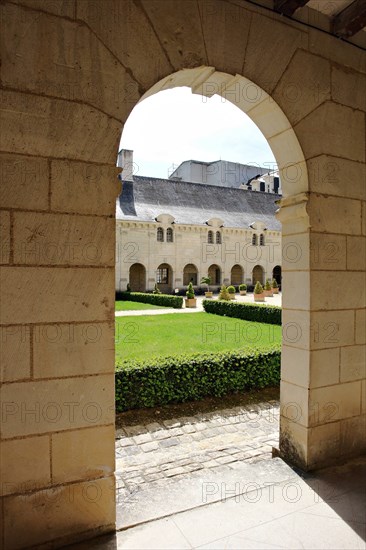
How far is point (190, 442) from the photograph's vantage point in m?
4.27

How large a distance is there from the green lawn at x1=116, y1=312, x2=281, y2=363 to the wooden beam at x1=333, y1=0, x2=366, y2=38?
4.84 m

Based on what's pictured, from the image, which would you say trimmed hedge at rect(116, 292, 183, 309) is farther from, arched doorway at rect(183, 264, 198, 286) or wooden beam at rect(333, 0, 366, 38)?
wooden beam at rect(333, 0, 366, 38)

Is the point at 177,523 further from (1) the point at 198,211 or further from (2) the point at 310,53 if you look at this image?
(1) the point at 198,211

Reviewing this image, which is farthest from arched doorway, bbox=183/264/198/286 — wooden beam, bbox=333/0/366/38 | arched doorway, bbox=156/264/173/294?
wooden beam, bbox=333/0/366/38

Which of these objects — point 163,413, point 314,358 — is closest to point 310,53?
point 314,358

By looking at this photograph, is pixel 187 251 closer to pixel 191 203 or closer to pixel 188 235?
pixel 188 235

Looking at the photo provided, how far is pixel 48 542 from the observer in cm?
221

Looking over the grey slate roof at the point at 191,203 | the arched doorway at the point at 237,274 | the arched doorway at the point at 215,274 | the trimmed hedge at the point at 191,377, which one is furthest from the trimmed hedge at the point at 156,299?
the arched doorway at the point at 237,274

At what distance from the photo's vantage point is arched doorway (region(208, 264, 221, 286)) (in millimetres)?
32156

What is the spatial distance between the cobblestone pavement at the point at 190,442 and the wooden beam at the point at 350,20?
4.09 m

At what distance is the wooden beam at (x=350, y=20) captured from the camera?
2.93 meters

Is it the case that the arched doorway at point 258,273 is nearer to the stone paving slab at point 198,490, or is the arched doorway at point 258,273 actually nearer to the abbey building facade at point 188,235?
the abbey building facade at point 188,235

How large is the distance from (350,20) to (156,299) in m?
17.9

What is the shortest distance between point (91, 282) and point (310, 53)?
9.01 feet
